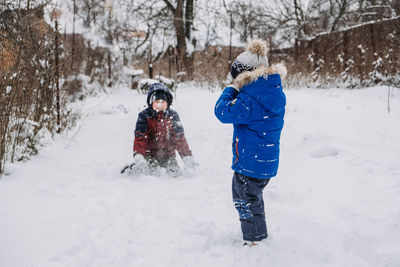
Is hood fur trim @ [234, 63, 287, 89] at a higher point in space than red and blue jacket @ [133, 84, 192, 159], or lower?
higher

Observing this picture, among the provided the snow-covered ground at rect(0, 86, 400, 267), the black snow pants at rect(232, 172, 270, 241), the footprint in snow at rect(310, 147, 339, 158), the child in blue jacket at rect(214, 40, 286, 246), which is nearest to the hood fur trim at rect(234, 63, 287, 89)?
the child in blue jacket at rect(214, 40, 286, 246)

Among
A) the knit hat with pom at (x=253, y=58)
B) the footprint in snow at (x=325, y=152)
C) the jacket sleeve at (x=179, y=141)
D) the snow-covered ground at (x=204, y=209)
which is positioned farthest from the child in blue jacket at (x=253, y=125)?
the footprint in snow at (x=325, y=152)

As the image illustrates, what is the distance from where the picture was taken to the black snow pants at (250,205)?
223 centimetres

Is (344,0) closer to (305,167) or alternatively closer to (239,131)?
(305,167)

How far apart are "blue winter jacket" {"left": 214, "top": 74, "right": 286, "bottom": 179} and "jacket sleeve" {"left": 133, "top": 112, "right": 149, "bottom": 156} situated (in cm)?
182

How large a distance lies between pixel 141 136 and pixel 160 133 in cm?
25

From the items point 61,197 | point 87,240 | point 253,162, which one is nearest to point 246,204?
point 253,162

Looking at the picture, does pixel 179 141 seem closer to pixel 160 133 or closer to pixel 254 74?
pixel 160 133

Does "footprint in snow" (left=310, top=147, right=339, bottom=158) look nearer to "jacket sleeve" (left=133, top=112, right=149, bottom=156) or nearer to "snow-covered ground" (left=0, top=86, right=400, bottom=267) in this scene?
"snow-covered ground" (left=0, top=86, right=400, bottom=267)

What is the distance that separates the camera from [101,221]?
257 cm

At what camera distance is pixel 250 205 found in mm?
2248

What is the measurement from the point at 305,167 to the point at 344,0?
14200mm

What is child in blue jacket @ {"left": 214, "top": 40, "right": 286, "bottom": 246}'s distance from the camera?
2.15 m

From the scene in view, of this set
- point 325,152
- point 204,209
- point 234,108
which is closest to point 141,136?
point 204,209
